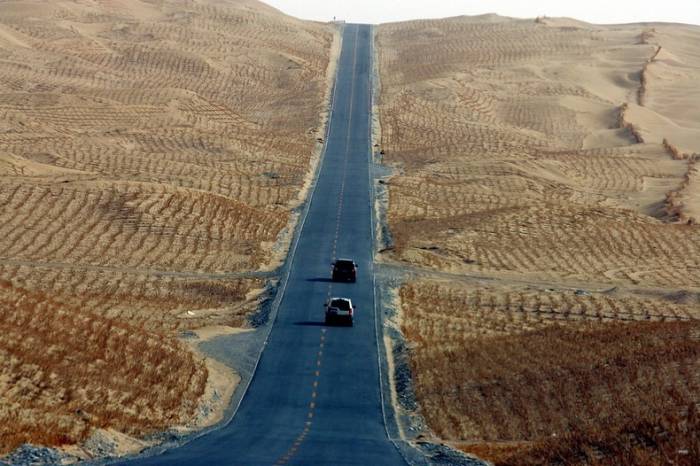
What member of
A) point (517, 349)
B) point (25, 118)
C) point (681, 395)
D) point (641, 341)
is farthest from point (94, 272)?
point (25, 118)

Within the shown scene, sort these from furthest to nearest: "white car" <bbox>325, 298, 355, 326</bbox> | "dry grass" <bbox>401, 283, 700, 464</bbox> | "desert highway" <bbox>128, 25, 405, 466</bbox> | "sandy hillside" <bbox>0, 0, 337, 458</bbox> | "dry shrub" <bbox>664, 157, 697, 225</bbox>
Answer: "dry shrub" <bbox>664, 157, 697, 225</bbox> < "white car" <bbox>325, 298, 355, 326</bbox> < "sandy hillside" <bbox>0, 0, 337, 458</bbox> < "desert highway" <bbox>128, 25, 405, 466</bbox> < "dry grass" <bbox>401, 283, 700, 464</bbox>

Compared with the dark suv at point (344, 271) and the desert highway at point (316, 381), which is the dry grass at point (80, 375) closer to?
the desert highway at point (316, 381)

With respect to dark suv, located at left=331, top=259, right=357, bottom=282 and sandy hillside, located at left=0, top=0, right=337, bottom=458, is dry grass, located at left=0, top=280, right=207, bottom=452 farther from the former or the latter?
dark suv, located at left=331, top=259, right=357, bottom=282

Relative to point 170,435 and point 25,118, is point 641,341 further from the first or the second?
point 25,118

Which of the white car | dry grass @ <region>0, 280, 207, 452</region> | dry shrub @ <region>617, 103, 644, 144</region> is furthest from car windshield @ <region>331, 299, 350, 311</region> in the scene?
dry shrub @ <region>617, 103, 644, 144</region>

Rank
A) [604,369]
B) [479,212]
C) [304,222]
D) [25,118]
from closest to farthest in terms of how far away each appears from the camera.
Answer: [604,369], [304,222], [479,212], [25,118]

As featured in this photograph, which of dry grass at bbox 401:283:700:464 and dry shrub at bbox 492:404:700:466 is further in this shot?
dry grass at bbox 401:283:700:464

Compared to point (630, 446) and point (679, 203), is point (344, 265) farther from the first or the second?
point (679, 203)
